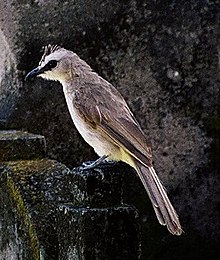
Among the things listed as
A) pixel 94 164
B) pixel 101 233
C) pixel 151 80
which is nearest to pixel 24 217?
pixel 94 164

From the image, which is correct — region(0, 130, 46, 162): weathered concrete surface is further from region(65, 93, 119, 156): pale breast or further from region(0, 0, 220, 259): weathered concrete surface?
region(0, 0, 220, 259): weathered concrete surface

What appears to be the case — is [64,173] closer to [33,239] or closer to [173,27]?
[33,239]

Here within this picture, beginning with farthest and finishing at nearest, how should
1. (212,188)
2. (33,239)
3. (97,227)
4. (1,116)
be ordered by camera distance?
(212,188) → (1,116) → (33,239) → (97,227)

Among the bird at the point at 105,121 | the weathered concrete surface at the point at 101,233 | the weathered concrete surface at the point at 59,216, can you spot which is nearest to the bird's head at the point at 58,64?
the bird at the point at 105,121

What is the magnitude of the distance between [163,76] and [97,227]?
279 centimetres

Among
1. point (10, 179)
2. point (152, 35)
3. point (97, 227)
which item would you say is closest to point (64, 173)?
point (10, 179)

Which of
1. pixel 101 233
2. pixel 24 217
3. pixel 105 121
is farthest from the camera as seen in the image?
pixel 105 121

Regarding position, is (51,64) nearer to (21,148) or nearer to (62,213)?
(21,148)

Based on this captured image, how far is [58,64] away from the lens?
5734 mm

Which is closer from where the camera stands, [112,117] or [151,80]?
[112,117]

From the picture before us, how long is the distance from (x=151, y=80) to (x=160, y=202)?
221 centimetres

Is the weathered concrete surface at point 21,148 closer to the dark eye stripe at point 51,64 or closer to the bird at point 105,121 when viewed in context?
the bird at point 105,121

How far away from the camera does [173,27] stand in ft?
22.3

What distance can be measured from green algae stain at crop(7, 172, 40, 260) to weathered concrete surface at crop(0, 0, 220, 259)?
165 cm
